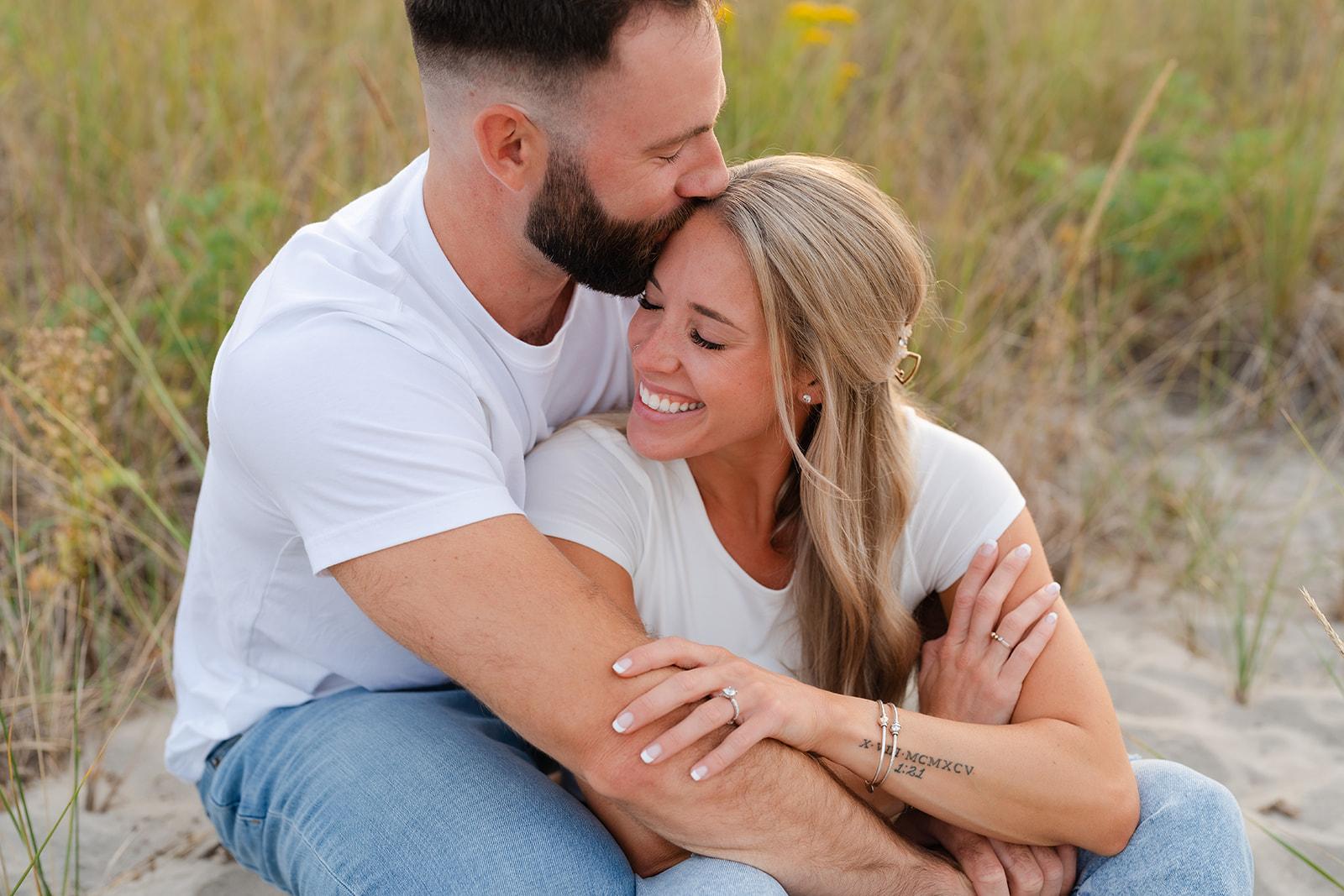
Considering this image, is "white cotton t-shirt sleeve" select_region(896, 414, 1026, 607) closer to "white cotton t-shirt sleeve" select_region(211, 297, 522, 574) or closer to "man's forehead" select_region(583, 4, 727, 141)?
"man's forehead" select_region(583, 4, 727, 141)

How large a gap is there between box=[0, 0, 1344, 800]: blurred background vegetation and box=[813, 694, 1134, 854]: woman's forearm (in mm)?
1493

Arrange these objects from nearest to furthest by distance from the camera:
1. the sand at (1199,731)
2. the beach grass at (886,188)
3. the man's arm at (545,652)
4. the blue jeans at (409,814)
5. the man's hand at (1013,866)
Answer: the man's arm at (545,652) → the blue jeans at (409,814) → the man's hand at (1013,866) → the sand at (1199,731) → the beach grass at (886,188)

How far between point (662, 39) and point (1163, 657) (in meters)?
2.30

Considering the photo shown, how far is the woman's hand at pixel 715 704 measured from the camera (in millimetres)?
1764

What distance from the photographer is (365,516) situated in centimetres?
176

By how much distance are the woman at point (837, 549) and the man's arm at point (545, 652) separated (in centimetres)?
7

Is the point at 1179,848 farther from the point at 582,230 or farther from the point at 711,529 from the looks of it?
the point at 582,230

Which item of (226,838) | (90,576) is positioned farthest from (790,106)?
(226,838)

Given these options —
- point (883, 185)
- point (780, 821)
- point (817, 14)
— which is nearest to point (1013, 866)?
point (780, 821)

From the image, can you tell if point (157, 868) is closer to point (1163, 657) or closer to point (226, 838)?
point (226, 838)

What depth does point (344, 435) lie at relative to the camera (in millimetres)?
1760

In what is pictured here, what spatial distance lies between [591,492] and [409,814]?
26.5 inches

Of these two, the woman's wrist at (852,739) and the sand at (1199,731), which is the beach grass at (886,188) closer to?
the sand at (1199,731)

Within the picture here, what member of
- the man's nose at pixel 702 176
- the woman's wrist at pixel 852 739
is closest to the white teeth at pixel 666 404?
the man's nose at pixel 702 176
